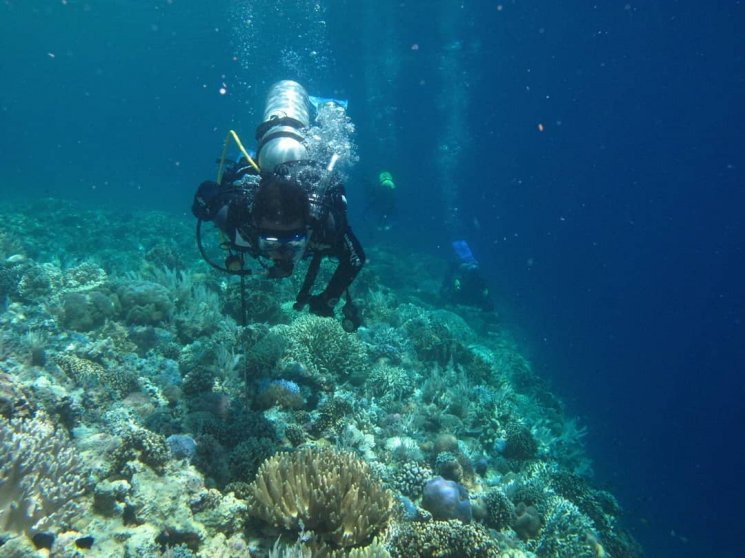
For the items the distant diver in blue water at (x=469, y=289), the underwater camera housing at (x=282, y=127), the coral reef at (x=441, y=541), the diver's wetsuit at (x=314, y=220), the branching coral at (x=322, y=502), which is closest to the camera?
the branching coral at (x=322, y=502)

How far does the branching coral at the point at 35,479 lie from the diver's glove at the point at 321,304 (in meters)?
2.64

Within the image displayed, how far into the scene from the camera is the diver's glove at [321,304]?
16.2ft

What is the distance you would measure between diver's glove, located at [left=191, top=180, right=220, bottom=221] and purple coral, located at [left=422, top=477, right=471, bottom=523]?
4.22 metres

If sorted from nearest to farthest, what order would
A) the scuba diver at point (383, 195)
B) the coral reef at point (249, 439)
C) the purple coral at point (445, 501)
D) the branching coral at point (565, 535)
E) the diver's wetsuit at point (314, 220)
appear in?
the coral reef at point (249, 439) → the diver's wetsuit at point (314, 220) → the purple coral at point (445, 501) → the branching coral at point (565, 535) → the scuba diver at point (383, 195)

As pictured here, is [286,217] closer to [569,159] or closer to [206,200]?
[206,200]

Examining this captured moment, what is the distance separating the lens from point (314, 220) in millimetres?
4324

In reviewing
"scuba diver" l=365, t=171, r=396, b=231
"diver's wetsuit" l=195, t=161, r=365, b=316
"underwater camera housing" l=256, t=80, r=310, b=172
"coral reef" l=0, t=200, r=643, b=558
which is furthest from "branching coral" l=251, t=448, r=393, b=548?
"scuba diver" l=365, t=171, r=396, b=231

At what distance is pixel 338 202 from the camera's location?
4.76 m

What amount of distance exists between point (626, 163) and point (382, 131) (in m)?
55.0

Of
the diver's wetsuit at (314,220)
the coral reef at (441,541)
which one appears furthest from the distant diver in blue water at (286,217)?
the coral reef at (441,541)

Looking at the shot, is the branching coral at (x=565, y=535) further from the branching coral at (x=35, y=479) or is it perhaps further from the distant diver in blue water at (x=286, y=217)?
the branching coral at (x=35, y=479)

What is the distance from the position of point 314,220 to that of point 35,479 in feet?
10.4

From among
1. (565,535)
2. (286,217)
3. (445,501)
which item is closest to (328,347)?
(445,501)

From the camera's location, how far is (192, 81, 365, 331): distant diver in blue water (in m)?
4.05
